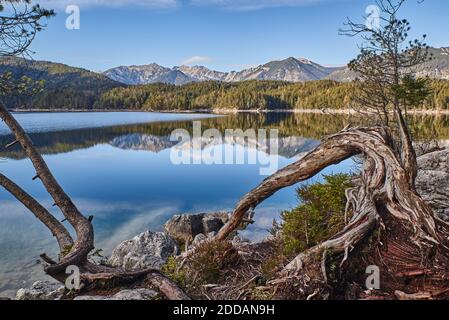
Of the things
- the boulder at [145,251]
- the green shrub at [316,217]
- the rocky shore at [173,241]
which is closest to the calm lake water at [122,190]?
the green shrub at [316,217]

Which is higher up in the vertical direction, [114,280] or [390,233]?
[390,233]

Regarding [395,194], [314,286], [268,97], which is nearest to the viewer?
[314,286]

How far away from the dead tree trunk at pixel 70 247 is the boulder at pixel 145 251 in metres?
4.95

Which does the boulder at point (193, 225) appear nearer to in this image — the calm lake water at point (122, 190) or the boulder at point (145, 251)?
the calm lake water at point (122, 190)

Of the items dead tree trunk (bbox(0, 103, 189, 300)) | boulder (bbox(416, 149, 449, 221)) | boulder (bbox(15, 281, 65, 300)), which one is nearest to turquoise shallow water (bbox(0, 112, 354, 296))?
boulder (bbox(15, 281, 65, 300))

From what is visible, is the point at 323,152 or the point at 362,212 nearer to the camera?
the point at 362,212

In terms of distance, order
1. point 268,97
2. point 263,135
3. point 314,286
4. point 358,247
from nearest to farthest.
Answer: point 314,286, point 358,247, point 263,135, point 268,97

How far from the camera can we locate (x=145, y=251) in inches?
513

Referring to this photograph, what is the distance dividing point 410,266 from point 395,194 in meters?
1.28

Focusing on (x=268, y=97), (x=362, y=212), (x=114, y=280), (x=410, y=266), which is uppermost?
(x=268, y=97)

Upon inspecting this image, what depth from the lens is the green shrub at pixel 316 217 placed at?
727cm

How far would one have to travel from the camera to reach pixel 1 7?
6199 mm
